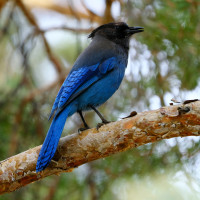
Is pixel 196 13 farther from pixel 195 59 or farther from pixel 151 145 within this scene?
pixel 151 145

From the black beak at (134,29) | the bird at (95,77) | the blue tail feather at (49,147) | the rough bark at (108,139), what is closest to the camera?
the rough bark at (108,139)

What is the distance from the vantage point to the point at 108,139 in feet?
9.80

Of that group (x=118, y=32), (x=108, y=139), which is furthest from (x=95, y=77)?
(x=108, y=139)

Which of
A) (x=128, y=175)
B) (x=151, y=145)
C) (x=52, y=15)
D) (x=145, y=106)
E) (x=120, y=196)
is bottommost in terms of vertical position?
(x=120, y=196)

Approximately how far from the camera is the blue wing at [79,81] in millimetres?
3530

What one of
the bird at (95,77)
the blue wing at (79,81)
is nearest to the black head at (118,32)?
the bird at (95,77)

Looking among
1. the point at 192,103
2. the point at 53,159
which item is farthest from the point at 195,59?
A: the point at 53,159

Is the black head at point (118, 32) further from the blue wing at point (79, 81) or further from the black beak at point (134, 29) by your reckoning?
the blue wing at point (79, 81)

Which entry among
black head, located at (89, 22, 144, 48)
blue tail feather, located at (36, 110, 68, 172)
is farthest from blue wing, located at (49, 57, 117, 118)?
black head, located at (89, 22, 144, 48)

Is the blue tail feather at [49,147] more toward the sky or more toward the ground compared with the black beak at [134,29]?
more toward the ground

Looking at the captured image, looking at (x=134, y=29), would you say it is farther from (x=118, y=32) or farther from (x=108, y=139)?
(x=108, y=139)

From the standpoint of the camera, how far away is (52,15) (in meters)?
7.46

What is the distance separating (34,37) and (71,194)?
198cm

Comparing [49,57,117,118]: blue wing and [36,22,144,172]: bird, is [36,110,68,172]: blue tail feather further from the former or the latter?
[49,57,117,118]: blue wing
